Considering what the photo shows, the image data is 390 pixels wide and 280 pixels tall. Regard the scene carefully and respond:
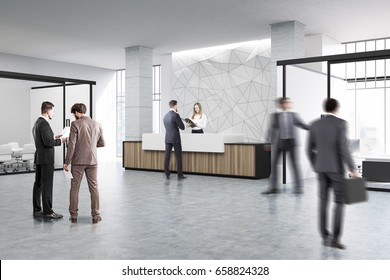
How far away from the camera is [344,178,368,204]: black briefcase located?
414cm

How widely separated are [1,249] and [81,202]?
2.89 meters

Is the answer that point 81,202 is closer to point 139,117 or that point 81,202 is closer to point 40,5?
point 40,5

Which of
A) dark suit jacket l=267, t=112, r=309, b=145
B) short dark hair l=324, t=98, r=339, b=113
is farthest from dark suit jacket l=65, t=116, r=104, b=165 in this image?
dark suit jacket l=267, t=112, r=309, b=145

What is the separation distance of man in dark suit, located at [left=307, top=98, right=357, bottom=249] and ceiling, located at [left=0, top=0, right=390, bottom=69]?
5761 mm

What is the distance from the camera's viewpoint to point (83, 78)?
18.5 m

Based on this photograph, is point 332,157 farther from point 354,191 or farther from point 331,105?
point 331,105

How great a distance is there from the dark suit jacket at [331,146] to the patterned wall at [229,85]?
30.0 feet

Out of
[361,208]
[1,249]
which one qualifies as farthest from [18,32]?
[361,208]

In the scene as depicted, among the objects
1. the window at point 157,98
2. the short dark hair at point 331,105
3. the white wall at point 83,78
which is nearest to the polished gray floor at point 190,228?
the short dark hair at point 331,105

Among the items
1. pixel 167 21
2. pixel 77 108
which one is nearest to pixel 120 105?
pixel 167 21

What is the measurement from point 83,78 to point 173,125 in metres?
9.42

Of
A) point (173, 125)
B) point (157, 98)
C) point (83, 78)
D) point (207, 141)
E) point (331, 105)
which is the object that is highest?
point (83, 78)

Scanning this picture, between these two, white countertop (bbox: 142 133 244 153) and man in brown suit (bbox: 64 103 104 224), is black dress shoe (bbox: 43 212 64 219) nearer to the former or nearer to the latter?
man in brown suit (bbox: 64 103 104 224)

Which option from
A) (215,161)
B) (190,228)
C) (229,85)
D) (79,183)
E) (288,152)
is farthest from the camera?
(229,85)
